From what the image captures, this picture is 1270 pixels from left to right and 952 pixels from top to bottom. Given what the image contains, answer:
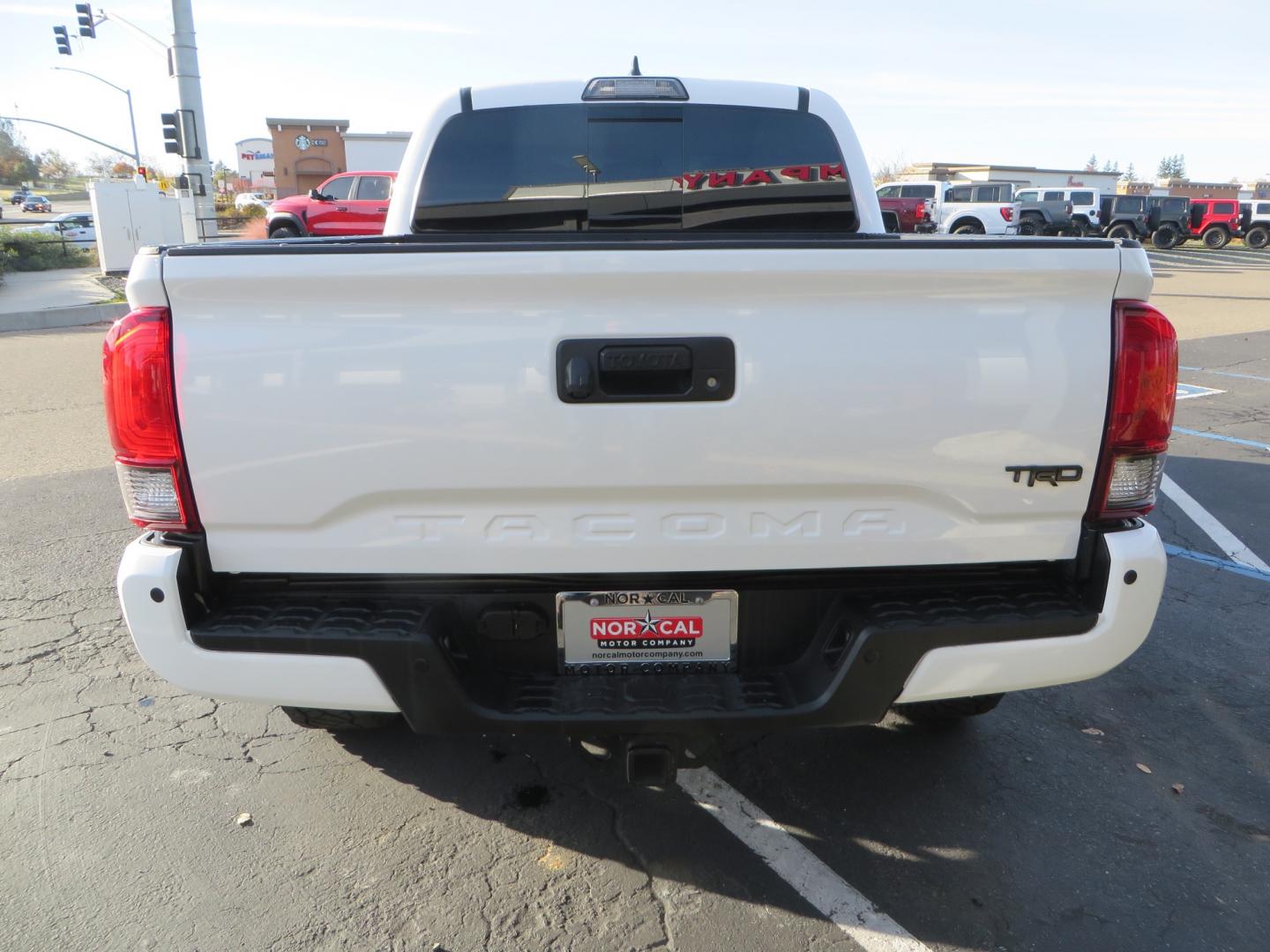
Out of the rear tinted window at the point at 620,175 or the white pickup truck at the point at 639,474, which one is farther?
the rear tinted window at the point at 620,175

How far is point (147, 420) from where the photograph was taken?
6.88 feet

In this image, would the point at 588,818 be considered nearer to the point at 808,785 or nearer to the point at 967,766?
the point at 808,785

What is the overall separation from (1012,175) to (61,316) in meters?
65.2

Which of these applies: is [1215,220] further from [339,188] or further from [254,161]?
[254,161]

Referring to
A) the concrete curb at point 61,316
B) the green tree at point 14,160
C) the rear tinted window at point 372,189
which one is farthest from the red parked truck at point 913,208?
the green tree at point 14,160

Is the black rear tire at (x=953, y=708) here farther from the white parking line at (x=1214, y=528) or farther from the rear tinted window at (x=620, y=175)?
the white parking line at (x=1214, y=528)

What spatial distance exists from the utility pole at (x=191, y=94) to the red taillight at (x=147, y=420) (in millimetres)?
14722

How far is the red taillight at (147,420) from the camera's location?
2.06 m

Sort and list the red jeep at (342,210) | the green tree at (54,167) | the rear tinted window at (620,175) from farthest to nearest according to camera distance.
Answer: the green tree at (54,167)
the red jeep at (342,210)
the rear tinted window at (620,175)

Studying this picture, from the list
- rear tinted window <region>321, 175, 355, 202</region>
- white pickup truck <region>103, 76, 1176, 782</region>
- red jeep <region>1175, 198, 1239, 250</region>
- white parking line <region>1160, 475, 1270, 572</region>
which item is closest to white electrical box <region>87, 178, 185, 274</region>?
rear tinted window <region>321, 175, 355, 202</region>

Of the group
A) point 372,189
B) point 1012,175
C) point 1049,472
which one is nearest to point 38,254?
point 372,189

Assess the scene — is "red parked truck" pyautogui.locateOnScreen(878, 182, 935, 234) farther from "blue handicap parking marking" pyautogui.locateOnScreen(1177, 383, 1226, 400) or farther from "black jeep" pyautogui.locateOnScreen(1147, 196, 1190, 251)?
"blue handicap parking marking" pyautogui.locateOnScreen(1177, 383, 1226, 400)

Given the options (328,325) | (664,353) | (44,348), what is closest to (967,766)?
(664,353)

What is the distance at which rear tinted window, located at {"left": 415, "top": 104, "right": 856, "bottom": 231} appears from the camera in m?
3.79
